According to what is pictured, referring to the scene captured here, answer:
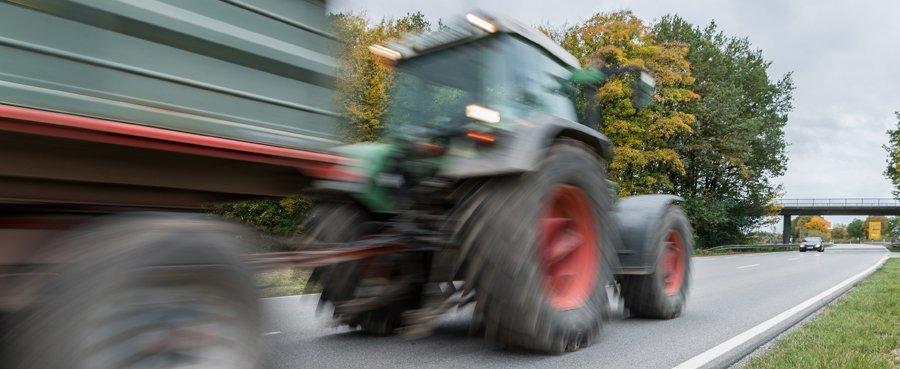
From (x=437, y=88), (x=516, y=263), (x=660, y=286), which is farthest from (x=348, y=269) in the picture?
(x=660, y=286)

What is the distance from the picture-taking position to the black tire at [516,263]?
13.9 ft

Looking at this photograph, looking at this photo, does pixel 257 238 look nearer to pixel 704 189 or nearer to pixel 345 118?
pixel 345 118

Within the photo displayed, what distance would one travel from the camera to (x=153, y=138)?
235 centimetres

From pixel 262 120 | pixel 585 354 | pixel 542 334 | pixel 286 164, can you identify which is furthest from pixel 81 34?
pixel 585 354

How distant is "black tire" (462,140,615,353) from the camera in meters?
4.25

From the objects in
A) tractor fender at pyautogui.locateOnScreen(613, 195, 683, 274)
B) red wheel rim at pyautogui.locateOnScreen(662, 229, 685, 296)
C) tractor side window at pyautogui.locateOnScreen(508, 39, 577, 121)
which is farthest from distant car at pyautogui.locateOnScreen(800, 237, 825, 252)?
tractor side window at pyautogui.locateOnScreen(508, 39, 577, 121)

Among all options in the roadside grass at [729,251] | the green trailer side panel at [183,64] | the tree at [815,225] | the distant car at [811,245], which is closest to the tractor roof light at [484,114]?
the green trailer side panel at [183,64]

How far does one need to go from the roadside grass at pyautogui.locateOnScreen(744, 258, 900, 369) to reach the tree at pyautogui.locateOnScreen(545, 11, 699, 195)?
18.6 meters

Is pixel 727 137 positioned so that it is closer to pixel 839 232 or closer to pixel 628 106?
pixel 628 106

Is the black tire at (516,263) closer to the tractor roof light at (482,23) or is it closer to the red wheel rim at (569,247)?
the red wheel rim at (569,247)

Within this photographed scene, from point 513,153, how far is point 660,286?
291 centimetres

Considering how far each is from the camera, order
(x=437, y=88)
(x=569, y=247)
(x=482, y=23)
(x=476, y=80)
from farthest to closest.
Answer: (x=437, y=88), (x=569, y=247), (x=476, y=80), (x=482, y=23)

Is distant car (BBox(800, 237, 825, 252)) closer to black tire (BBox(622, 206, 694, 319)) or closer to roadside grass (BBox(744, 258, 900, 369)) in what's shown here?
roadside grass (BBox(744, 258, 900, 369))

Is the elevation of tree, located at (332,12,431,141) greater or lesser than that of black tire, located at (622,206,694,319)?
greater
